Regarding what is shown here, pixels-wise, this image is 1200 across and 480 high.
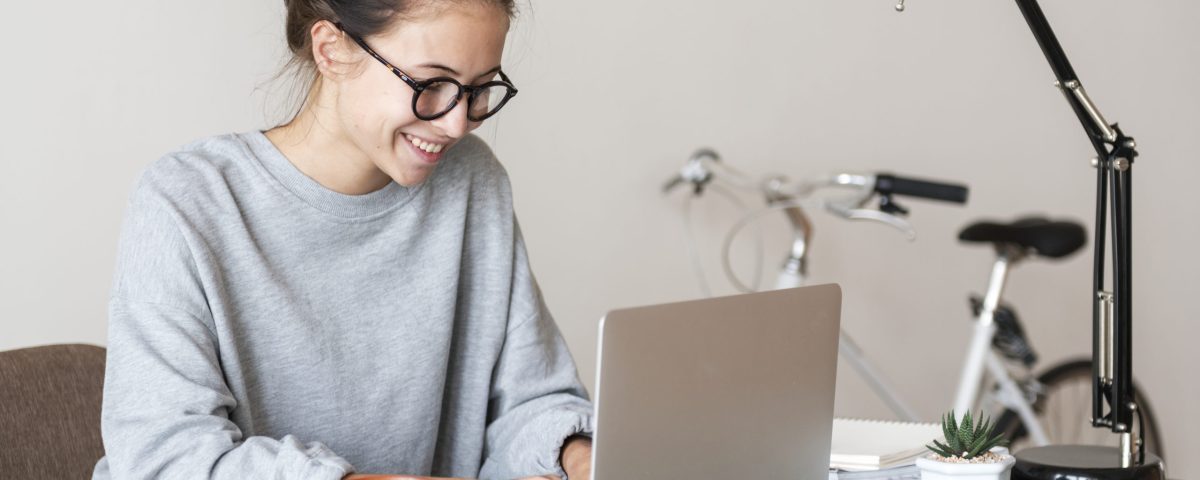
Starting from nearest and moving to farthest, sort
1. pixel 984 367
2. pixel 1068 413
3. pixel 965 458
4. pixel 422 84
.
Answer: pixel 965 458 → pixel 422 84 → pixel 984 367 → pixel 1068 413

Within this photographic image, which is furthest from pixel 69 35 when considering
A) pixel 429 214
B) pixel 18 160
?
pixel 429 214

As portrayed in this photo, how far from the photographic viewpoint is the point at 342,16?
1212mm

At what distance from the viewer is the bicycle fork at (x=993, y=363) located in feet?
8.59

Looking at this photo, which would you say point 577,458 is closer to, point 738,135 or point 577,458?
point 577,458

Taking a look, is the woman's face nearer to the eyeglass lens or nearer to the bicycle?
the eyeglass lens

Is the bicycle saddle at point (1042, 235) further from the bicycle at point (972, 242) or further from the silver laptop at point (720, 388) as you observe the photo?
the silver laptop at point (720, 388)

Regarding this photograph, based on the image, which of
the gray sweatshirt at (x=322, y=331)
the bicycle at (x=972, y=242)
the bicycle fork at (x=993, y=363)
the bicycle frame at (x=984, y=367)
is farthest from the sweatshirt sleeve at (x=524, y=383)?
the bicycle fork at (x=993, y=363)

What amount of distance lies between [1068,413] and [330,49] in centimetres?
264

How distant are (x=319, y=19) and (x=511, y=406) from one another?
503 millimetres

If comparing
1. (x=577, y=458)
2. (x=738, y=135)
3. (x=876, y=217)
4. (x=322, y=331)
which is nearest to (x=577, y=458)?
(x=577, y=458)

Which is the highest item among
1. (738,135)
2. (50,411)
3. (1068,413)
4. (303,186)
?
(738,135)

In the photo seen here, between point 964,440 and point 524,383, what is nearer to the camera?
point 964,440

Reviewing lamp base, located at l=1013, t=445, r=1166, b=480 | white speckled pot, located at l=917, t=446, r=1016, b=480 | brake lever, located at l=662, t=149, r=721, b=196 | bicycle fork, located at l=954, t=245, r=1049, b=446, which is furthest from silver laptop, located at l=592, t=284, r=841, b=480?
bicycle fork, located at l=954, t=245, r=1049, b=446

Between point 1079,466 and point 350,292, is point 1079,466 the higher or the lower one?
the lower one
